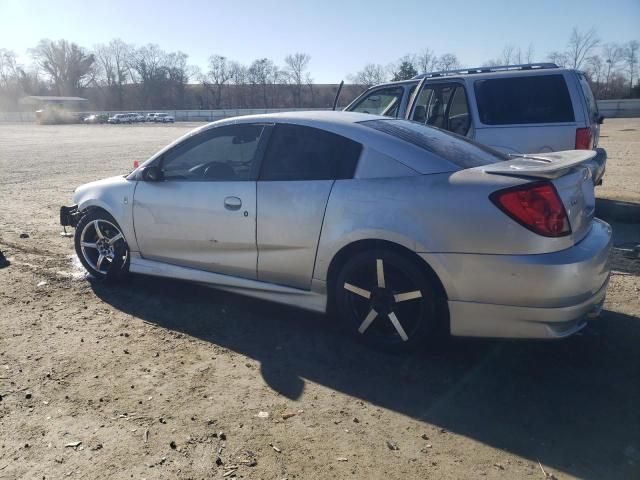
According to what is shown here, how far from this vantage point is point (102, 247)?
4.91 m

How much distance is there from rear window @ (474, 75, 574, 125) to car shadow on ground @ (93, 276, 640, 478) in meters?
3.37

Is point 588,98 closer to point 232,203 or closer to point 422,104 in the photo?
point 422,104

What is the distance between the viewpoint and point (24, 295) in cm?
473

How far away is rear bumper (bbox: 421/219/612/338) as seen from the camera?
2.92 m

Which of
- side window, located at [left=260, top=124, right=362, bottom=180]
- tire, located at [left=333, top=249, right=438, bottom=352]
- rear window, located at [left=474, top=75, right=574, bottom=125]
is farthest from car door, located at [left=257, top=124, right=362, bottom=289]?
rear window, located at [left=474, top=75, right=574, bottom=125]

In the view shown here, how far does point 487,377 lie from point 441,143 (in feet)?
5.50

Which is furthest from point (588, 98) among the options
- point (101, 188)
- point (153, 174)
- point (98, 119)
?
point (98, 119)

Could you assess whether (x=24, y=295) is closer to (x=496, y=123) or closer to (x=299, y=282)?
(x=299, y=282)

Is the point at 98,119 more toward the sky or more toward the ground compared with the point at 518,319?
more toward the sky

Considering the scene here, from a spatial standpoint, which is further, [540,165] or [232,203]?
[232,203]

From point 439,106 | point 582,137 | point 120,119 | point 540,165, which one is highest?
point 120,119

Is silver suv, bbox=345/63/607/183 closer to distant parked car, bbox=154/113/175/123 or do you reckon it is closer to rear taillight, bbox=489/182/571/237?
rear taillight, bbox=489/182/571/237

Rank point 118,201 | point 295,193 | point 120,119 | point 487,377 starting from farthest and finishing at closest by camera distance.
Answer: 1. point 120,119
2. point 118,201
3. point 295,193
4. point 487,377

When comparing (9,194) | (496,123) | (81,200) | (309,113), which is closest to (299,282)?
(309,113)
